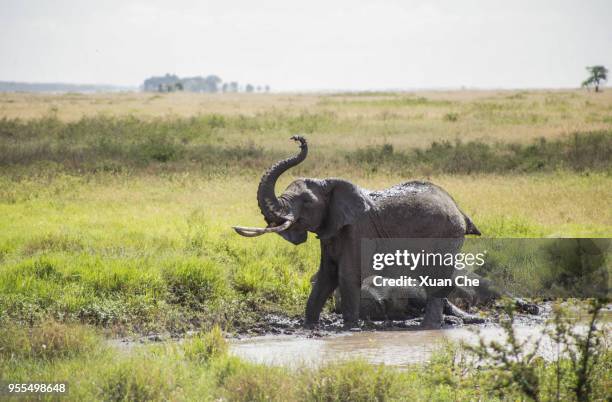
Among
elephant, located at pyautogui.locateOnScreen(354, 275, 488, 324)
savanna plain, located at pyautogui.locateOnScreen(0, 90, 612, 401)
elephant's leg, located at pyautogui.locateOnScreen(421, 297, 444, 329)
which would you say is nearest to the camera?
savanna plain, located at pyautogui.locateOnScreen(0, 90, 612, 401)

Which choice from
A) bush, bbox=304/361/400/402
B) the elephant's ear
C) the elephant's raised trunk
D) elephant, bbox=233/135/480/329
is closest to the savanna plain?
bush, bbox=304/361/400/402

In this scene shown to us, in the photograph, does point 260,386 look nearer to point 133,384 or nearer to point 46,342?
point 133,384

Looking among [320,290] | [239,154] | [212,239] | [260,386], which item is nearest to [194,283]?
[320,290]

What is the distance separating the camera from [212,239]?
44.1ft

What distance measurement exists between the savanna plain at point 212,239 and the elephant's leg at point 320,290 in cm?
78

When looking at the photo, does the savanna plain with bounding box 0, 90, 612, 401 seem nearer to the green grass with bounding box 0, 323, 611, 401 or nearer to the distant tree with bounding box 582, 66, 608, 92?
the green grass with bounding box 0, 323, 611, 401

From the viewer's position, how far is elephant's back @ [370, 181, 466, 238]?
34.5ft

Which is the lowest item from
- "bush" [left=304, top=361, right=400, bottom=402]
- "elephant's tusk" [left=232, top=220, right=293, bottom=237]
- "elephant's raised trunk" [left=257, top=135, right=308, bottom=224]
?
"bush" [left=304, top=361, right=400, bottom=402]

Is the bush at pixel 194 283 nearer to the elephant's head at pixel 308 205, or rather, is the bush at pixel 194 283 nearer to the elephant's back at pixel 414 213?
the elephant's head at pixel 308 205

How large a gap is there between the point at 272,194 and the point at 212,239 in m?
4.12

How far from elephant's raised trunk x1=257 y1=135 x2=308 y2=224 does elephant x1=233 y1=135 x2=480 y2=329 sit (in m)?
0.01

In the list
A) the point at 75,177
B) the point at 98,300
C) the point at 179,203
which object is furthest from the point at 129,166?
the point at 98,300

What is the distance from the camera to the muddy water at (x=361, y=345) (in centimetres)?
920

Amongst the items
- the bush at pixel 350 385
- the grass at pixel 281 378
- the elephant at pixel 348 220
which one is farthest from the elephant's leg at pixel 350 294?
the bush at pixel 350 385
